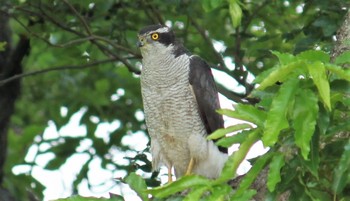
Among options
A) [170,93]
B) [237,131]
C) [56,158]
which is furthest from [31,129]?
[237,131]

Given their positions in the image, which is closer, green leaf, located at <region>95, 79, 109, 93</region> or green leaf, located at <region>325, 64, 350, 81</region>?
green leaf, located at <region>325, 64, 350, 81</region>

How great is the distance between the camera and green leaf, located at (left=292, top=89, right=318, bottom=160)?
4410 millimetres

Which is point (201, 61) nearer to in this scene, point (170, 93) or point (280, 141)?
point (170, 93)

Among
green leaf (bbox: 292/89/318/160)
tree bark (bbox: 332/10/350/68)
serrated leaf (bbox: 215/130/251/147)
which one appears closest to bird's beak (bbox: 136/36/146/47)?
tree bark (bbox: 332/10/350/68)

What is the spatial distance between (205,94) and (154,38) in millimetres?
565

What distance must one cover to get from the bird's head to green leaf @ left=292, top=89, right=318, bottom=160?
3238 mm

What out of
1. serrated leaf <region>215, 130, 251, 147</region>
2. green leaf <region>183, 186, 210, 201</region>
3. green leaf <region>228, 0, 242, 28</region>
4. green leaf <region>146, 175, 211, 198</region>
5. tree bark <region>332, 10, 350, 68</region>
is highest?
green leaf <region>228, 0, 242, 28</region>

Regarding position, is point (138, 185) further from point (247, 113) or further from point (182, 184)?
point (247, 113)

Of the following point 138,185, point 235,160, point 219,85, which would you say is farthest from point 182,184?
point 219,85

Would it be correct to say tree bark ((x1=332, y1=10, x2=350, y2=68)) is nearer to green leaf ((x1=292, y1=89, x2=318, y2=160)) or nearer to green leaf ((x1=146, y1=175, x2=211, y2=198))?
green leaf ((x1=292, y1=89, x2=318, y2=160))

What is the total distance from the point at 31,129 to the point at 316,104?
369 centimetres

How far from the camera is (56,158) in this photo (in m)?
9.71

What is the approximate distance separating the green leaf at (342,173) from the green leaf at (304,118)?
0.18 meters

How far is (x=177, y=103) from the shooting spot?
7.51 m
